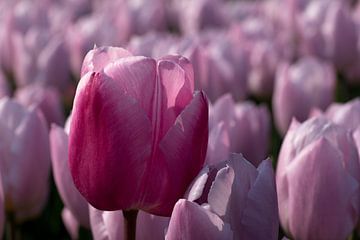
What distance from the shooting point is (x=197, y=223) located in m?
0.89

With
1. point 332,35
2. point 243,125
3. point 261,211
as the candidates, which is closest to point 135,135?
point 261,211

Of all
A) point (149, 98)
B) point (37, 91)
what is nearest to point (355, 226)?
point (149, 98)

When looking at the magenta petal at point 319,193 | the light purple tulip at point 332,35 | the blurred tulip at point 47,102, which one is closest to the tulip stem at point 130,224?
the magenta petal at point 319,193

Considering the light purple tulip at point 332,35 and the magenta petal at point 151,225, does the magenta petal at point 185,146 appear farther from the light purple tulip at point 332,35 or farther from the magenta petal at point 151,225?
the light purple tulip at point 332,35

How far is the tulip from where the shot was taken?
0.89 m

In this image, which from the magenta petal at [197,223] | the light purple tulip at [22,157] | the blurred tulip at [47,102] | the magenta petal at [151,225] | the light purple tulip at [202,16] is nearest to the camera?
the magenta petal at [197,223]

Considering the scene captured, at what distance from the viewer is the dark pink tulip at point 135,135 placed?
908mm

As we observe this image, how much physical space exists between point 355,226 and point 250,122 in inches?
15.8

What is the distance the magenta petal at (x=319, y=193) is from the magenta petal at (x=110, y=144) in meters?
0.31

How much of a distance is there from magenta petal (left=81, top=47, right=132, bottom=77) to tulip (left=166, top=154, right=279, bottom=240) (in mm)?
166

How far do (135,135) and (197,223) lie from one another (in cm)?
11

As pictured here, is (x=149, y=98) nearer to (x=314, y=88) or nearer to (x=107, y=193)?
(x=107, y=193)

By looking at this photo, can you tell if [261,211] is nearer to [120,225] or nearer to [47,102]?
[120,225]

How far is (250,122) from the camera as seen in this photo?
163 cm
